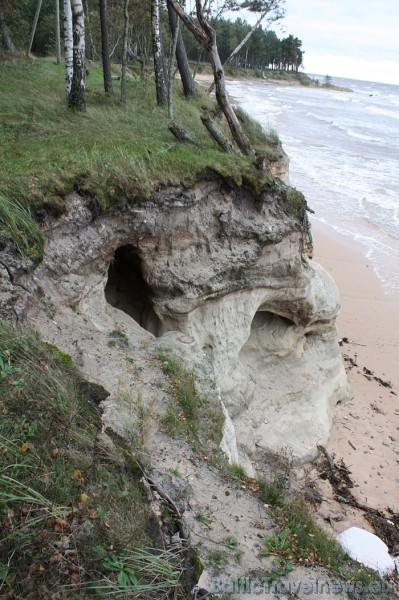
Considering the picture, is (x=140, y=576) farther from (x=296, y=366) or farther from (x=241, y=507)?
(x=296, y=366)

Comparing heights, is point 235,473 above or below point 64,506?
below

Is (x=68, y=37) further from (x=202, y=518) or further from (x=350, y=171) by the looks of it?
(x=350, y=171)


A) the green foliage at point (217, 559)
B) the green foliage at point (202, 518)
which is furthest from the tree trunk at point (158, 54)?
the green foliage at point (217, 559)

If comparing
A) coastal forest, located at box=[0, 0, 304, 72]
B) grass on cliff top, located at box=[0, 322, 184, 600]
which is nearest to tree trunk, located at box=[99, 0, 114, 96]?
coastal forest, located at box=[0, 0, 304, 72]

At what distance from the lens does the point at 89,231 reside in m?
8.24

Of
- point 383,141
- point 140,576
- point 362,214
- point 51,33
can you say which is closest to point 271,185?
point 140,576

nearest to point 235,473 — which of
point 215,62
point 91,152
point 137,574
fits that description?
point 137,574

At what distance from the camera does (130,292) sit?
10.6 metres

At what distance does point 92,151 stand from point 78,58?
15.9 ft

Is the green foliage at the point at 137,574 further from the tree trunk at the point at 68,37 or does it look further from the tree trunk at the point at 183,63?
the tree trunk at the point at 183,63

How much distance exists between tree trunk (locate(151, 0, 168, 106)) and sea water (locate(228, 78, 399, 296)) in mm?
5709

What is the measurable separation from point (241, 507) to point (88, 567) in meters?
2.45

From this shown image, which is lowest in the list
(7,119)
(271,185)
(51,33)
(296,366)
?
(296,366)

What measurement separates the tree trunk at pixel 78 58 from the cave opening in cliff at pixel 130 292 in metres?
5.36
